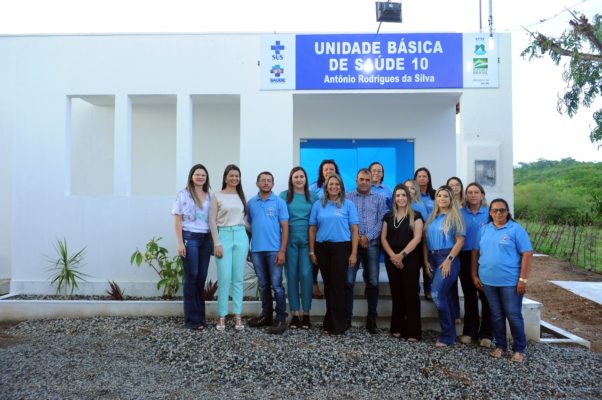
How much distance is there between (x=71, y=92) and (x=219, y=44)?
7.11 feet

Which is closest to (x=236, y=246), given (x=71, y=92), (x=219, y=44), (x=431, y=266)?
(x=431, y=266)

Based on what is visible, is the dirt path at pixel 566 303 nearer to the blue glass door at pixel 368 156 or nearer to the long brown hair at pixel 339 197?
the blue glass door at pixel 368 156

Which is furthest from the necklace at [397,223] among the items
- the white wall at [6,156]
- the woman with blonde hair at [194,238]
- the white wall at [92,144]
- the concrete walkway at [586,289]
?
the white wall at [6,156]

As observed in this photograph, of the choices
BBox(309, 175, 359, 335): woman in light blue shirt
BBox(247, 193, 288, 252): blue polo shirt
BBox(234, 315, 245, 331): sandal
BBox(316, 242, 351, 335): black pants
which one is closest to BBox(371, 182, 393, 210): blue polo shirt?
BBox(309, 175, 359, 335): woman in light blue shirt

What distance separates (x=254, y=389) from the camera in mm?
3576

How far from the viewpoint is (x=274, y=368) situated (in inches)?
153

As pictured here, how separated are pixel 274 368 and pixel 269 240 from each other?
4.32ft

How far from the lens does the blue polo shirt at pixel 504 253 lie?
4113 mm

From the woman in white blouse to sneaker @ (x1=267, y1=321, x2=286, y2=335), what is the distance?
1.11ft

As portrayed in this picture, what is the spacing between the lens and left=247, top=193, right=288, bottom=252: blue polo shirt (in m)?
4.72

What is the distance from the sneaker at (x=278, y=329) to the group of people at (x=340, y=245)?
2 centimetres

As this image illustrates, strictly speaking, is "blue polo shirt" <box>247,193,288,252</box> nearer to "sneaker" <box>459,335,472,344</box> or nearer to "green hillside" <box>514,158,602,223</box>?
"sneaker" <box>459,335,472,344</box>

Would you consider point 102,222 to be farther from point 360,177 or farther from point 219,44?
point 360,177

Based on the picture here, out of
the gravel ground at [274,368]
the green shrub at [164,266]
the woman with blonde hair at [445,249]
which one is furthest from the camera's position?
the green shrub at [164,266]
